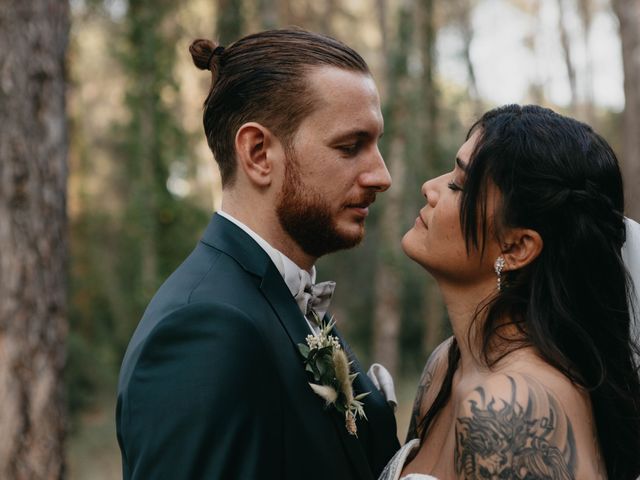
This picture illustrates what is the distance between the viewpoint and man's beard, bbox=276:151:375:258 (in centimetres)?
288

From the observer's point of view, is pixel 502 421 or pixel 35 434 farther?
pixel 35 434

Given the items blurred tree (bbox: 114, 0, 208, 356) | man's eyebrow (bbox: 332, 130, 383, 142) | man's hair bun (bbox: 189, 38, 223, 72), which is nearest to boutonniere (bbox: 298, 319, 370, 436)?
man's eyebrow (bbox: 332, 130, 383, 142)

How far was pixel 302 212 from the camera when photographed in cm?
290

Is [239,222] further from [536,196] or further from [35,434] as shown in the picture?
[35,434]

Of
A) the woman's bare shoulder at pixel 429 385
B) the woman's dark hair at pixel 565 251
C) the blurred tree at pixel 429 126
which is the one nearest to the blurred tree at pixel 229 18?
the blurred tree at pixel 429 126

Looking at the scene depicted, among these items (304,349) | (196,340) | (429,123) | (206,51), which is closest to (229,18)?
(429,123)

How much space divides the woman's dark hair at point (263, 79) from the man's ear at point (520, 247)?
0.85 meters

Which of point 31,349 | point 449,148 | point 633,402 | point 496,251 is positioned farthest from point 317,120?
point 449,148

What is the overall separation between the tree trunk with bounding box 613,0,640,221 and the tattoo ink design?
448cm

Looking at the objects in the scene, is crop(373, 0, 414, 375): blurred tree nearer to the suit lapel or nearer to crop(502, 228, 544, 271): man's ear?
crop(502, 228, 544, 271): man's ear

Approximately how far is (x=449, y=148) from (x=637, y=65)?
1460 centimetres

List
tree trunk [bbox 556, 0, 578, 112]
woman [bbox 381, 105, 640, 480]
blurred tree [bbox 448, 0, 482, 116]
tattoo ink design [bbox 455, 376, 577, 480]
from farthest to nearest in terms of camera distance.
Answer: tree trunk [bbox 556, 0, 578, 112] → blurred tree [bbox 448, 0, 482, 116] → woman [bbox 381, 105, 640, 480] → tattoo ink design [bbox 455, 376, 577, 480]

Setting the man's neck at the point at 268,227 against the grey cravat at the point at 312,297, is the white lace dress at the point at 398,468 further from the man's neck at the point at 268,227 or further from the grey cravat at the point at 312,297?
the man's neck at the point at 268,227

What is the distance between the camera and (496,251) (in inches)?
114
